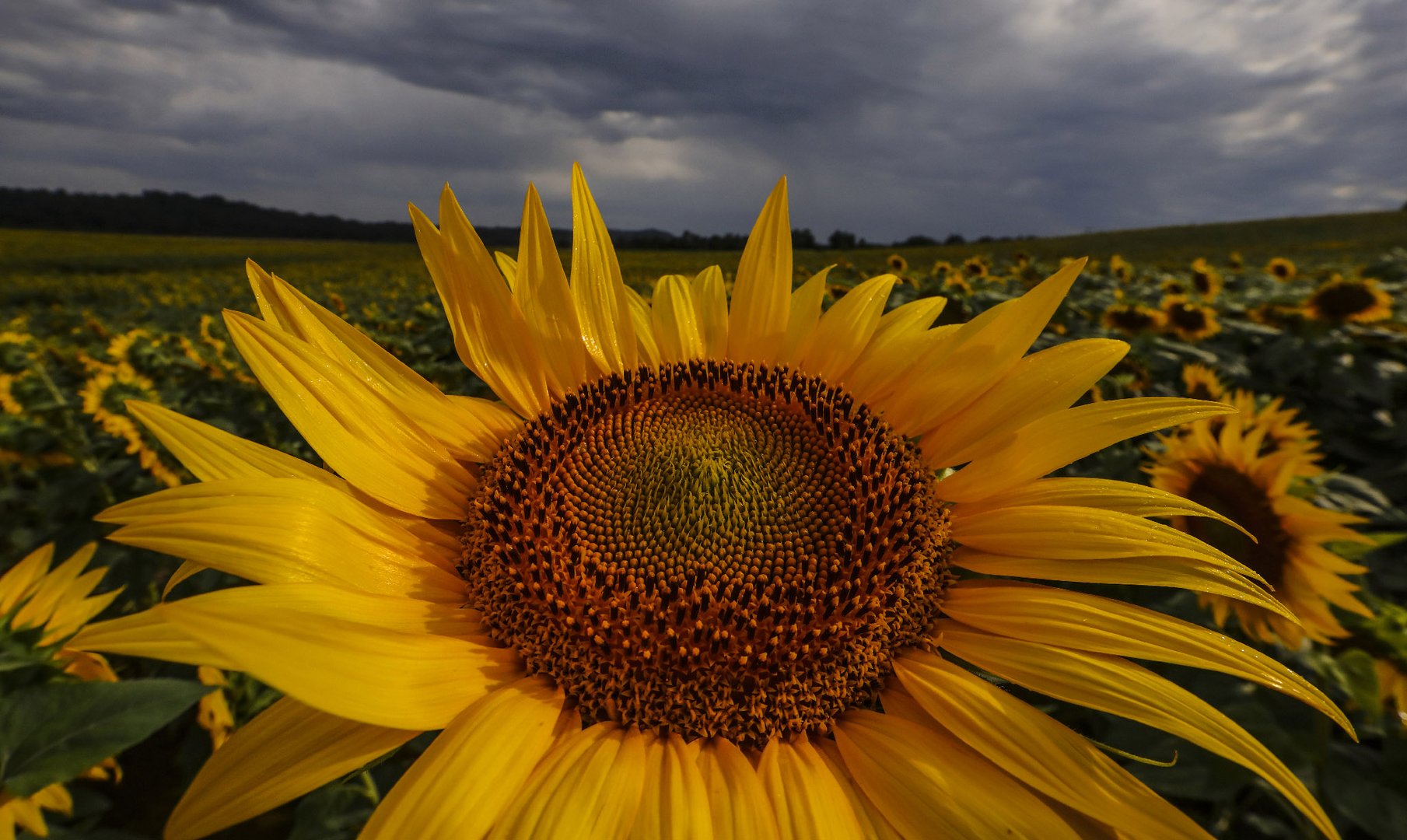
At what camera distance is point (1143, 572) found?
4.07 feet

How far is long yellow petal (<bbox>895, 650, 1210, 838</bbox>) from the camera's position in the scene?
3.30ft

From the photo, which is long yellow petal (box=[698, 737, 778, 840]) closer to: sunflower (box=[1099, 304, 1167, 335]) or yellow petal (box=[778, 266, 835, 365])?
yellow petal (box=[778, 266, 835, 365])

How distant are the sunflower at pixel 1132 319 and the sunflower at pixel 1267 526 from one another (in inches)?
139

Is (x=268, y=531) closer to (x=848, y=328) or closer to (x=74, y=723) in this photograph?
(x=74, y=723)

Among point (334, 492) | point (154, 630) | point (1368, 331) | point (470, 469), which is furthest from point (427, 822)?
point (1368, 331)

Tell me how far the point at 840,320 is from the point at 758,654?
914 mm

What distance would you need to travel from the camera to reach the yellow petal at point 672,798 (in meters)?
0.94

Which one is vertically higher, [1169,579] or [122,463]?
[1169,579]

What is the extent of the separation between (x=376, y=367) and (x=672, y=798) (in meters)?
1.06

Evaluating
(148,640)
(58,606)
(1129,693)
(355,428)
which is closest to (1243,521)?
(1129,693)

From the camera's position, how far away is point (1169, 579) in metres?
1.22

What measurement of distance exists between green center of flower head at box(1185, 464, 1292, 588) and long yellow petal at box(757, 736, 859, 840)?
8.22ft

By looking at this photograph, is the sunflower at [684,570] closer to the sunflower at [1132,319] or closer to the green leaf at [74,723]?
the green leaf at [74,723]

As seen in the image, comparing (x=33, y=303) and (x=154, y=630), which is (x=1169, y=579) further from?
(x=33, y=303)
